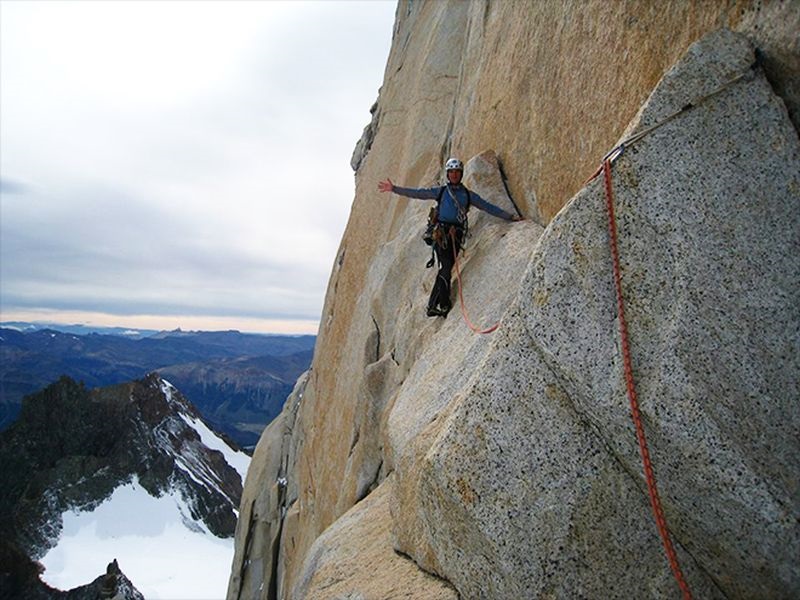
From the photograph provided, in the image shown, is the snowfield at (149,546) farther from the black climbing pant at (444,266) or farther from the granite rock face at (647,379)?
the granite rock face at (647,379)

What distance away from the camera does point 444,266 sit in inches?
417

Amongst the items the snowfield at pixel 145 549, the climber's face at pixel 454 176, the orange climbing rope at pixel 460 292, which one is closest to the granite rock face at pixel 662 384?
the orange climbing rope at pixel 460 292

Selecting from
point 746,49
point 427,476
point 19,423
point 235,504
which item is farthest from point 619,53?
point 235,504

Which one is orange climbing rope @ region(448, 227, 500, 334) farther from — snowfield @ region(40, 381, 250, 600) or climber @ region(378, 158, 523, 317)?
snowfield @ region(40, 381, 250, 600)

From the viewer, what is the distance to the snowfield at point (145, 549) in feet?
380

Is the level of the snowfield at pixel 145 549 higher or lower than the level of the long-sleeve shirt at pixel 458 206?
lower

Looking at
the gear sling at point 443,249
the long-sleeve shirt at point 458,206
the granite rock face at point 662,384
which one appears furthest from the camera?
the gear sling at point 443,249

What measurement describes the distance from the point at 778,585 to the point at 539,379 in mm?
2393

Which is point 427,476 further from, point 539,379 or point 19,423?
point 19,423

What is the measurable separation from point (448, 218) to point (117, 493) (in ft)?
528

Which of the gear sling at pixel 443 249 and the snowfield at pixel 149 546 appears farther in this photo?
the snowfield at pixel 149 546

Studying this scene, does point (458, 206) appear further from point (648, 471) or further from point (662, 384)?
point (648, 471)

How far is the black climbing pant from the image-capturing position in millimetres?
10484

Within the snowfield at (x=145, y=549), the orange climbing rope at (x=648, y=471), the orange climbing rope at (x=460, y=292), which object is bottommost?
the snowfield at (x=145, y=549)
